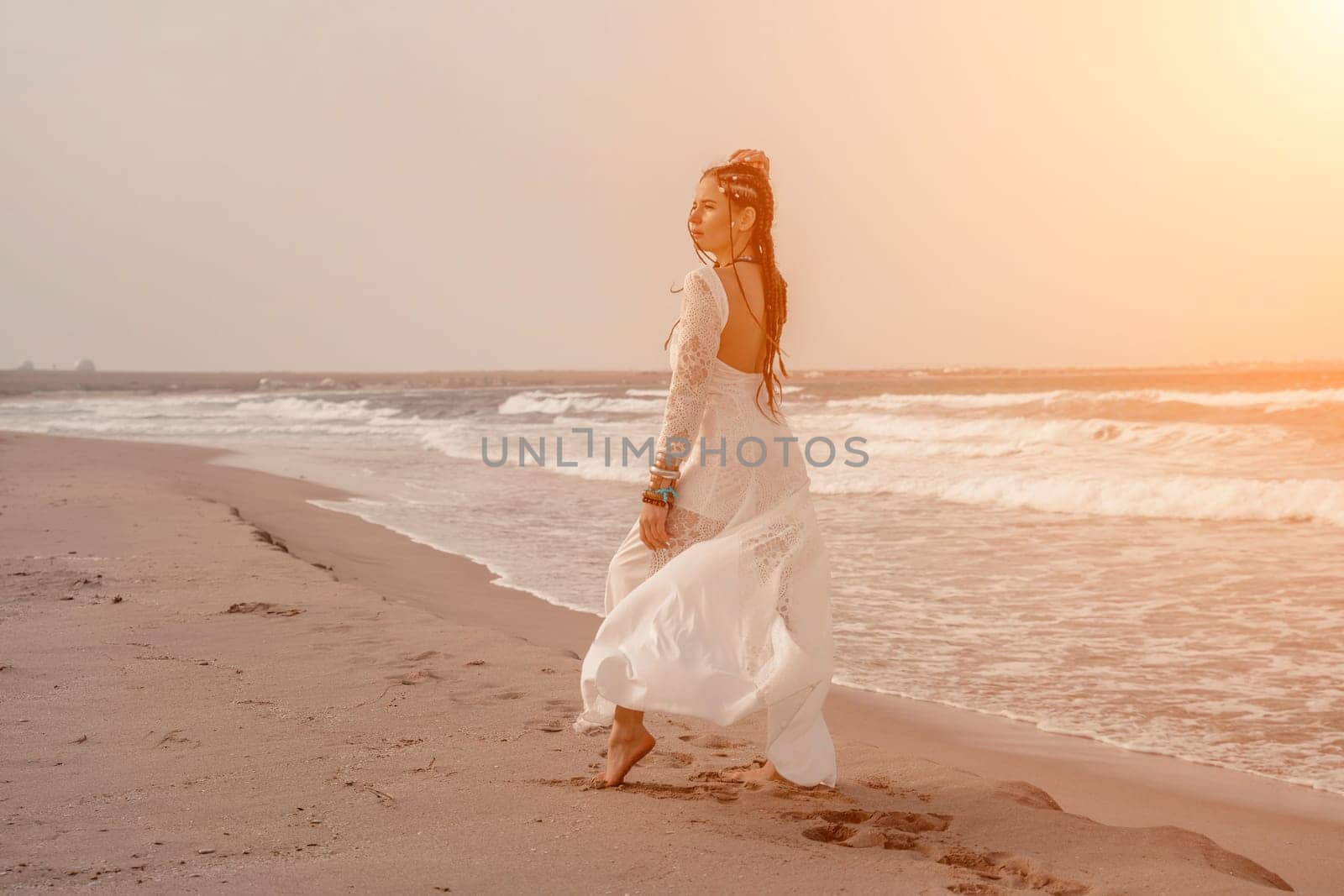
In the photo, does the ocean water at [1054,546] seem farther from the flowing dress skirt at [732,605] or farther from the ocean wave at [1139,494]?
the flowing dress skirt at [732,605]

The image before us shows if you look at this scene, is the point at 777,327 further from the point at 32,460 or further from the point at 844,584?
the point at 32,460

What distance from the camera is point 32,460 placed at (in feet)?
48.6

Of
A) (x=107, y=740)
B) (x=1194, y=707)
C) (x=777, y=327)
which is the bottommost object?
(x=1194, y=707)

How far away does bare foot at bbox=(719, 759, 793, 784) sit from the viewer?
3.28m

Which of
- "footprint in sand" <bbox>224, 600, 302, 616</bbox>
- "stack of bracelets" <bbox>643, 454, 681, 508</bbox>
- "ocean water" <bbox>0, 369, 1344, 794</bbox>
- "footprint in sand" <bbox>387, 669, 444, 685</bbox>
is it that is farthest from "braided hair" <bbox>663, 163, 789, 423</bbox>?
"footprint in sand" <bbox>224, 600, 302, 616</bbox>

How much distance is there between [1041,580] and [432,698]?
16.3 ft

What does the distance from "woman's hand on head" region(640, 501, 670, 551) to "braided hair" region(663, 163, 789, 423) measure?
441 mm

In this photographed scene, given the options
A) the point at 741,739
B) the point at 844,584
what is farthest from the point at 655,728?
the point at 844,584

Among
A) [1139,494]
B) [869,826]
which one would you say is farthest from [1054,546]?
[869,826]

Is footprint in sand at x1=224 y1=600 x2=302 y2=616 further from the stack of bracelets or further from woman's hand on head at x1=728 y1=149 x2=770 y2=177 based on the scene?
woman's hand on head at x1=728 y1=149 x2=770 y2=177

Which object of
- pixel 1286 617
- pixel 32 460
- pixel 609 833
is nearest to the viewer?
pixel 609 833

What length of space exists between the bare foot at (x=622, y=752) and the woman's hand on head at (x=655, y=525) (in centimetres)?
58

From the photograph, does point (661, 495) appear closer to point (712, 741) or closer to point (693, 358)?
point (693, 358)

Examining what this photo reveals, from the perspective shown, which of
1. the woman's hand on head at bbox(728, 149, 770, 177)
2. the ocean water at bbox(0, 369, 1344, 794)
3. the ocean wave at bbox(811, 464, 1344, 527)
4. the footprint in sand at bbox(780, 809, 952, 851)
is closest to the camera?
the footprint in sand at bbox(780, 809, 952, 851)
